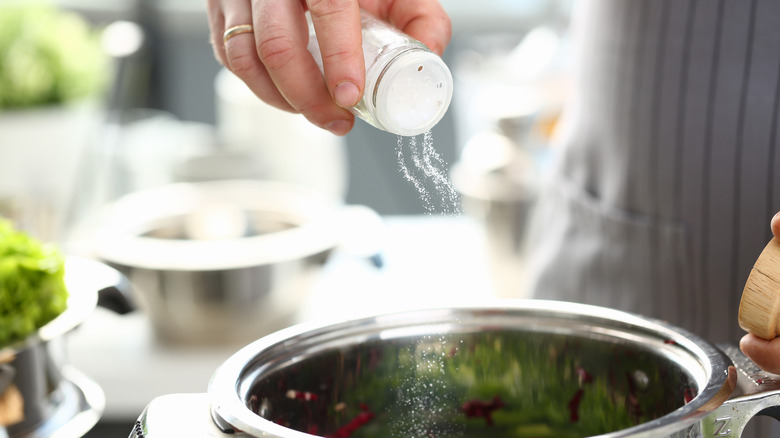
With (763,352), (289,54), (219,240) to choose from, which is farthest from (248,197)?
(763,352)

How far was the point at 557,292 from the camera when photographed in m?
1.04

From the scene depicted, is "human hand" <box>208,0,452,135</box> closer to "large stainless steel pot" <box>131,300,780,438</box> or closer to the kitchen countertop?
"large stainless steel pot" <box>131,300,780,438</box>

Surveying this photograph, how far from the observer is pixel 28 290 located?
2.41ft

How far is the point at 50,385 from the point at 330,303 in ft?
2.96

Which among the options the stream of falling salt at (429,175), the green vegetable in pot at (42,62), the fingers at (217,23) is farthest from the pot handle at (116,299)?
the green vegetable in pot at (42,62)

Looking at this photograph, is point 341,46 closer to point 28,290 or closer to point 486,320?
point 486,320

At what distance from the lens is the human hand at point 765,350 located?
492 mm

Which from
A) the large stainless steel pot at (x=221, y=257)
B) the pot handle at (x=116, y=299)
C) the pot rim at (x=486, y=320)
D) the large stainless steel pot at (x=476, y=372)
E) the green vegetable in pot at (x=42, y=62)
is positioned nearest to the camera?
the pot rim at (x=486, y=320)

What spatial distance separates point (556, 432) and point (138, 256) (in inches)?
33.4

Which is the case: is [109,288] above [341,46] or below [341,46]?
below

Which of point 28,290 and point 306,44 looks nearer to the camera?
point 306,44

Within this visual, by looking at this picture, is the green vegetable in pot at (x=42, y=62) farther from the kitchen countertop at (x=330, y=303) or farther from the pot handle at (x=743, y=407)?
the pot handle at (x=743, y=407)

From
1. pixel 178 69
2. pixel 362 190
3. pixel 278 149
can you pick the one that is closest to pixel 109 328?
pixel 278 149

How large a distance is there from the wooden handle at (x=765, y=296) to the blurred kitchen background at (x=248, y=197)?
63cm
